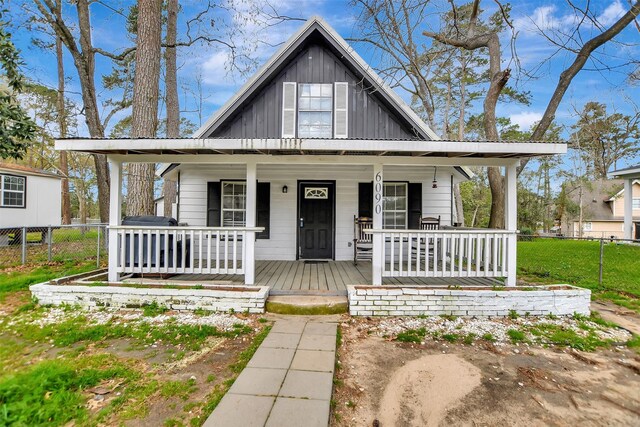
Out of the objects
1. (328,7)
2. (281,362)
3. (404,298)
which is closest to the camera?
(281,362)

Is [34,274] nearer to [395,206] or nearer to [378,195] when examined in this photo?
[378,195]

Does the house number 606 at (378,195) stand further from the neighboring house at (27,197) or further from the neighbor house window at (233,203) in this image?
the neighboring house at (27,197)

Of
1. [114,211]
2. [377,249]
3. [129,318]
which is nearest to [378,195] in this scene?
[377,249]

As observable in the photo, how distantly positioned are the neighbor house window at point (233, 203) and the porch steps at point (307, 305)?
3.46m

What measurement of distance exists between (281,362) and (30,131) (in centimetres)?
779

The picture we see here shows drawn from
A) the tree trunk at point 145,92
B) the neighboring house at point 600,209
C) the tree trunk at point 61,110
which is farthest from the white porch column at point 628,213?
the tree trunk at point 61,110

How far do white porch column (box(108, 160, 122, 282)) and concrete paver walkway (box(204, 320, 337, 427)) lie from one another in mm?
2981

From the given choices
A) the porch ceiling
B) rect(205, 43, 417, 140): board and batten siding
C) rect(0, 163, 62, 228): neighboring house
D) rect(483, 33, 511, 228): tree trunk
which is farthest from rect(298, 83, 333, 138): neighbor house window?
rect(0, 163, 62, 228): neighboring house

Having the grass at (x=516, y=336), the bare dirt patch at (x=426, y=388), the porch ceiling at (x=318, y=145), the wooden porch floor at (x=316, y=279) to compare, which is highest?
the porch ceiling at (x=318, y=145)

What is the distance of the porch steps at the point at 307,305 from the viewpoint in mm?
4254

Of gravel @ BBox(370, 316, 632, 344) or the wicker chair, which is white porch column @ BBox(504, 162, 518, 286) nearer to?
gravel @ BBox(370, 316, 632, 344)

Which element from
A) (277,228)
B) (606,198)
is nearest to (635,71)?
(277,228)

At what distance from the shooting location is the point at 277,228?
7.39 meters

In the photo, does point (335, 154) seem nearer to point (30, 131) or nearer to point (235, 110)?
point (235, 110)
